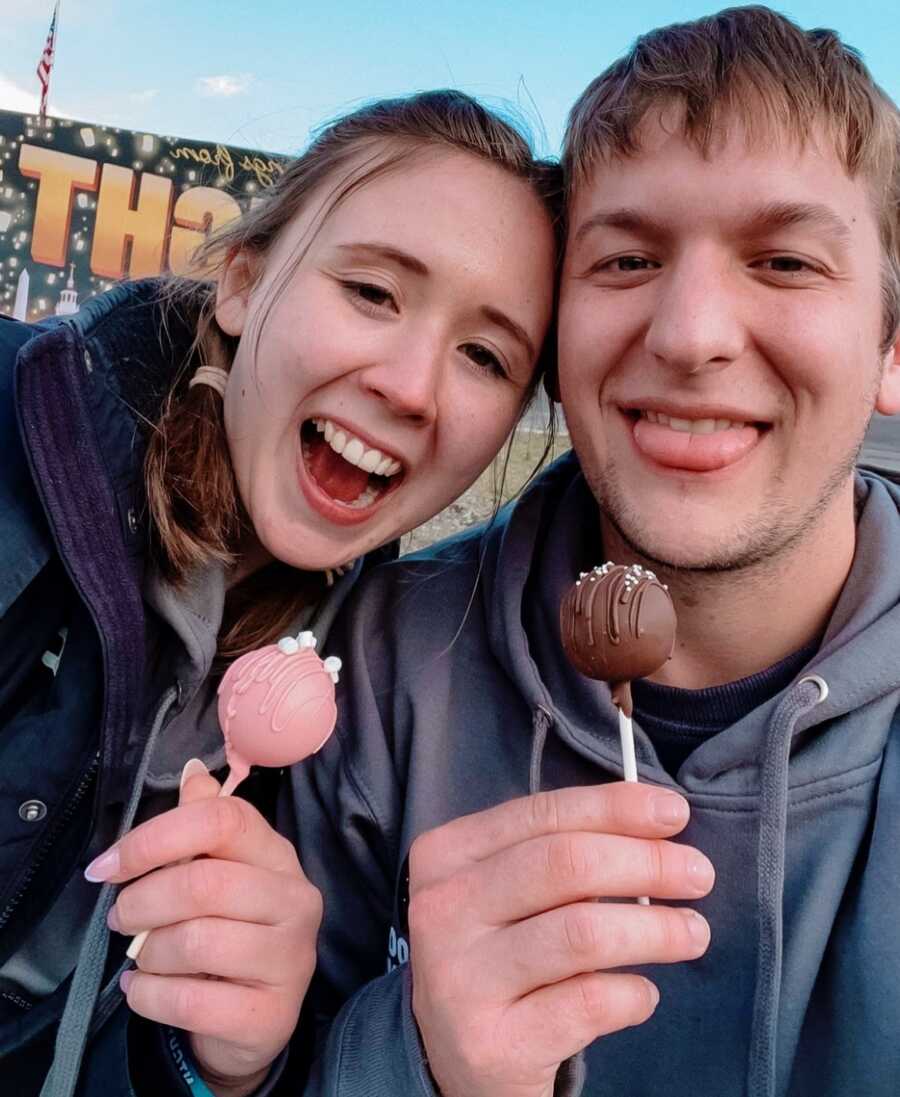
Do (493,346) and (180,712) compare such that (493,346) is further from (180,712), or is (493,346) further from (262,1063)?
(262,1063)

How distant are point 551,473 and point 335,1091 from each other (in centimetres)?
142

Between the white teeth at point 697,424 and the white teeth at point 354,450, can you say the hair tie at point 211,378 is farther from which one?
the white teeth at point 697,424

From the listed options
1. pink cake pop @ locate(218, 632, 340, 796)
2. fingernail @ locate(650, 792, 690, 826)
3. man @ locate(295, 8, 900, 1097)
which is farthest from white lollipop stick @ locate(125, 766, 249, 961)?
fingernail @ locate(650, 792, 690, 826)

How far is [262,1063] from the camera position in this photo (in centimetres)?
138

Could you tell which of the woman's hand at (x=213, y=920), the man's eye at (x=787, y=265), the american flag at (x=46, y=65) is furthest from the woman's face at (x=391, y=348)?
the american flag at (x=46, y=65)

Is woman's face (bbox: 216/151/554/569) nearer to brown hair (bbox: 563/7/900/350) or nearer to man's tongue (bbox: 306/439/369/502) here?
man's tongue (bbox: 306/439/369/502)

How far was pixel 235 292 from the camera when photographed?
79.0 inches

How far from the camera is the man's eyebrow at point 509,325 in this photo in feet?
5.64

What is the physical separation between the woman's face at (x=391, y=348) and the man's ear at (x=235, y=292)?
2.3 inches

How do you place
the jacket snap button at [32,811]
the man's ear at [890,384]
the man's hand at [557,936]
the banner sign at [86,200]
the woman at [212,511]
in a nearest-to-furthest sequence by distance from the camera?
the man's hand at [557,936] < the woman at [212,511] < the jacket snap button at [32,811] < the man's ear at [890,384] < the banner sign at [86,200]

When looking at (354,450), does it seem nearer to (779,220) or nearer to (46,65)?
(779,220)

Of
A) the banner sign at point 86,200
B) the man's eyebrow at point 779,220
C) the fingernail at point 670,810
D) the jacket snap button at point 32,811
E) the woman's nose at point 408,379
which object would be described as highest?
the man's eyebrow at point 779,220

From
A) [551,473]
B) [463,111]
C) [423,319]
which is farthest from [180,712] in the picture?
[463,111]

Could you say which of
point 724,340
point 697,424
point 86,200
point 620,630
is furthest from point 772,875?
point 86,200
